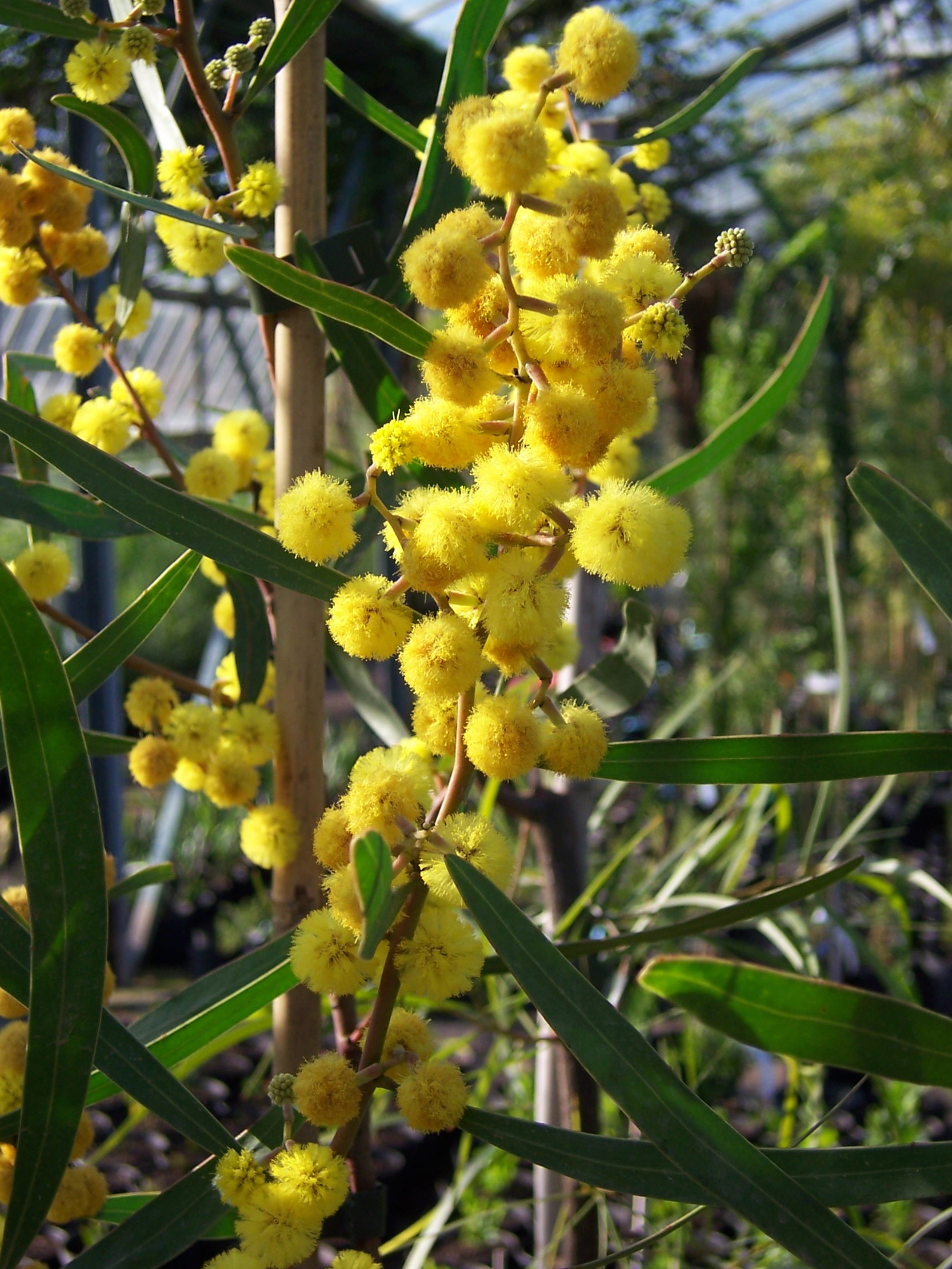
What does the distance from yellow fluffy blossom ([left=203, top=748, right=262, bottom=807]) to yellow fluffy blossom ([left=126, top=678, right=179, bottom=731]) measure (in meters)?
0.04

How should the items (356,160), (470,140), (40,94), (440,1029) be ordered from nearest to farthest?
1. (470,140)
2. (40,94)
3. (440,1029)
4. (356,160)

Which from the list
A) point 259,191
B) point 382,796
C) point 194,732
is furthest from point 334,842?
point 259,191

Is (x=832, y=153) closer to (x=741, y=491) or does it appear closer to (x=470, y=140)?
(x=741, y=491)

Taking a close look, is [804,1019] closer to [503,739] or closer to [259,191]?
[503,739]

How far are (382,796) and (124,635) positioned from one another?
0.13 metres

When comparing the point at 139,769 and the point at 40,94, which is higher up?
the point at 40,94

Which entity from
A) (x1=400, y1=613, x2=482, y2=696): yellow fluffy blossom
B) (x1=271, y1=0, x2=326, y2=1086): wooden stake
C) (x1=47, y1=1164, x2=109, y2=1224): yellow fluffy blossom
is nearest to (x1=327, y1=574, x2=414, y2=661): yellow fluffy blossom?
(x1=400, y1=613, x2=482, y2=696): yellow fluffy blossom

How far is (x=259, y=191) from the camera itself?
0.37 metres

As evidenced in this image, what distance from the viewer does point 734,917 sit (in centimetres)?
36

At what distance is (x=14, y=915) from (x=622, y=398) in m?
0.26

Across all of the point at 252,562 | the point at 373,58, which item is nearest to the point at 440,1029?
the point at 252,562

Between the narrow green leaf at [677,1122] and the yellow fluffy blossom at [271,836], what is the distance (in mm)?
143

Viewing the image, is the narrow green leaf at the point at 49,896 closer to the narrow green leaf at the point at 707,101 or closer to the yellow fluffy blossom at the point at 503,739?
the yellow fluffy blossom at the point at 503,739

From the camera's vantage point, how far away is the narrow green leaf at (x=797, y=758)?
32 cm
